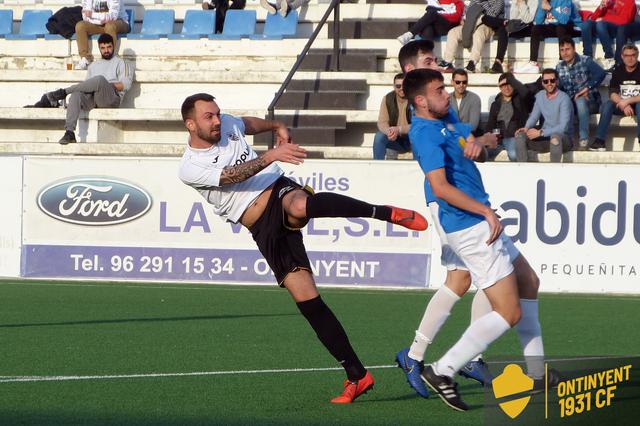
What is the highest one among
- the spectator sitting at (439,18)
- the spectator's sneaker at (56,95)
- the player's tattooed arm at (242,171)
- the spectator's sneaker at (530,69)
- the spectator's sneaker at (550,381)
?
the spectator sitting at (439,18)

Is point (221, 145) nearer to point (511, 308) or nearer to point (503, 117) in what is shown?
point (511, 308)

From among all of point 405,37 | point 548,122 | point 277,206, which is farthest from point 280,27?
point 277,206

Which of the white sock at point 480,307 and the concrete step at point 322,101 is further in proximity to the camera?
the concrete step at point 322,101

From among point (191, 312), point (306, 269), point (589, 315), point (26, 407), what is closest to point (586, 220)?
point (589, 315)

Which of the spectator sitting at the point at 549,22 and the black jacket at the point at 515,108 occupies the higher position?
the spectator sitting at the point at 549,22

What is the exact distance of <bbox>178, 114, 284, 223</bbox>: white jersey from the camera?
7141 mm

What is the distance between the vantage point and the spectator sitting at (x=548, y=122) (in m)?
16.1

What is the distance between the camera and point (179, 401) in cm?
668

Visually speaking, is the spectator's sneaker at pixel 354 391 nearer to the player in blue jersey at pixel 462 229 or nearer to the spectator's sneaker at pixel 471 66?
the player in blue jersey at pixel 462 229

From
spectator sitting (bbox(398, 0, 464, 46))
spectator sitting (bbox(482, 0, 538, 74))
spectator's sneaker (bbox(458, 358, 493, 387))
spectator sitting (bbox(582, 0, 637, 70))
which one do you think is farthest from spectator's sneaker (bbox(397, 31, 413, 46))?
spectator's sneaker (bbox(458, 358, 493, 387))

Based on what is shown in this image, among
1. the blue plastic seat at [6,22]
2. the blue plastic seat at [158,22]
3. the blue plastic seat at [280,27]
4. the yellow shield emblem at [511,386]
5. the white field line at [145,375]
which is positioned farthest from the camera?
the blue plastic seat at [6,22]

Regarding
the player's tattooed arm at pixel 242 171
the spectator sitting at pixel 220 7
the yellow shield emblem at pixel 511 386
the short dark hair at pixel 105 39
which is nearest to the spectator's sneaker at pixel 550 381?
the yellow shield emblem at pixel 511 386

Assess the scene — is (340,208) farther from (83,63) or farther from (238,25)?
(238,25)

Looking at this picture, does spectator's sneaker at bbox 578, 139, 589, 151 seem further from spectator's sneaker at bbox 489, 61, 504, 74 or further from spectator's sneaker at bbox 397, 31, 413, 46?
spectator's sneaker at bbox 397, 31, 413, 46
